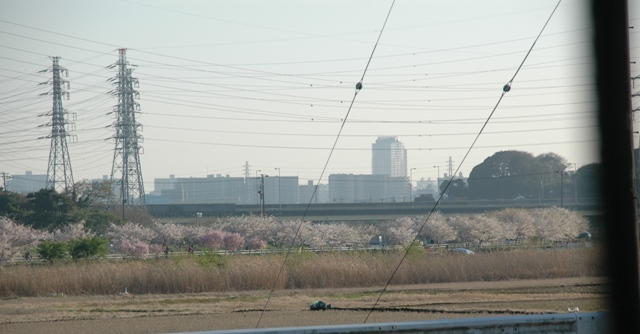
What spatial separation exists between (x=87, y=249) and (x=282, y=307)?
16403 mm

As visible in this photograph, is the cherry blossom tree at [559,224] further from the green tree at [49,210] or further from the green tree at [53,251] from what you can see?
the green tree at [53,251]

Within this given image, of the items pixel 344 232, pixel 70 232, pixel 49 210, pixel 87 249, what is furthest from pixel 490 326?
pixel 344 232

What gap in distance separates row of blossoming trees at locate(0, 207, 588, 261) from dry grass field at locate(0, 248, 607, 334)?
19.7m

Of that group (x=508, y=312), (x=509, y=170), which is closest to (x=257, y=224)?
(x=508, y=312)

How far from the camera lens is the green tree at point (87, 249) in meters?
32.8

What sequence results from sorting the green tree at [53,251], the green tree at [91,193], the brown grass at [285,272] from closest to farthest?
the brown grass at [285,272], the green tree at [53,251], the green tree at [91,193]

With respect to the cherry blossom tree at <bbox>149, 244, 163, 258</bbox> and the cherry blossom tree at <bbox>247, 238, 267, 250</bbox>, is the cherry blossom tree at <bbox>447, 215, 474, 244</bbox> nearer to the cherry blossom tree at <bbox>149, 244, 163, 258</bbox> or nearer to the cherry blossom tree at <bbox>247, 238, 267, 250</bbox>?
the cherry blossom tree at <bbox>247, 238, 267, 250</bbox>

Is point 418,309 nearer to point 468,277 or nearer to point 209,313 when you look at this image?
point 209,313

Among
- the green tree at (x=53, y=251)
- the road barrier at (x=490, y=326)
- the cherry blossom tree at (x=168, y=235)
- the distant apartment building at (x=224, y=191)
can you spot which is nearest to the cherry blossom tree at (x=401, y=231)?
the cherry blossom tree at (x=168, y=235)

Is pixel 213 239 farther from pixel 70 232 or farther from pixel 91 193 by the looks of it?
pixel 91 193

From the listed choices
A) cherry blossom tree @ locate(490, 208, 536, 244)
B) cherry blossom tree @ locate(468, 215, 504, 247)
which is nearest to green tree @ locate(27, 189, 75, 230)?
cherry blossom tree @ locate(468, 215, 504, 247)

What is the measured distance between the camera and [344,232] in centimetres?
5328

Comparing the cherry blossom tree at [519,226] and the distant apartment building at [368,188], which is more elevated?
the distant apartment building at [368,188]

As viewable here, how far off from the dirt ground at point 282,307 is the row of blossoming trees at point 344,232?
76.6 feet
